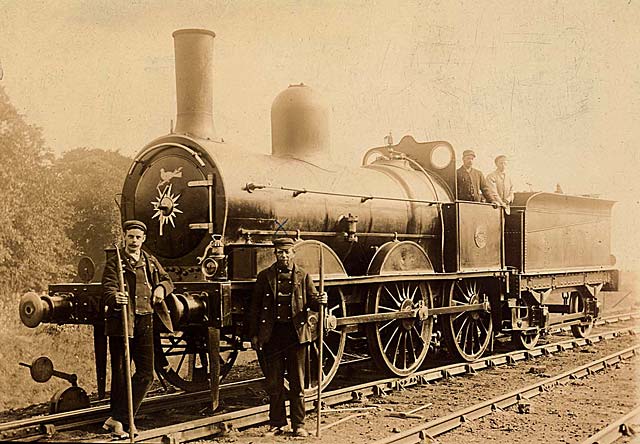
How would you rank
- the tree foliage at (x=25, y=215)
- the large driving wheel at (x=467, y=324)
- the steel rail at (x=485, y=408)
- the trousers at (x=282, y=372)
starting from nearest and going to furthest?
the steel rail at (x=485, y=408) < the trousers at (x=282, y=372) < the large driving wheel at (x=467, y=324) < the tree foliage at (x=25, y=215)

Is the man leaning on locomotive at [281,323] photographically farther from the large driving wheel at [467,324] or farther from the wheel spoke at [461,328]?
the wheel spoke at [461,328]

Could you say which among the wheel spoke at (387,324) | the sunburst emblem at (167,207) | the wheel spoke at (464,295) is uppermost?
the sunburst emblem at (167,207)

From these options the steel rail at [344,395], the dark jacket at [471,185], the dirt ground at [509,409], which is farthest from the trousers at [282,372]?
the dark jacket at [471,185]

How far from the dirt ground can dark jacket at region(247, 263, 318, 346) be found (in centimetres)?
90

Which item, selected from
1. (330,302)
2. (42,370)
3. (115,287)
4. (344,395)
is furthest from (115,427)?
(330,302)

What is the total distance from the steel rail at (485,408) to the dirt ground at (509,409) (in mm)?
89

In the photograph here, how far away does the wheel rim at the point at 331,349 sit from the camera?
8.00 meters

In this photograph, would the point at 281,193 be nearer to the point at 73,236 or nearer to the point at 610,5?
the point at 610,5

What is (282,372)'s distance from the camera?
6715mm

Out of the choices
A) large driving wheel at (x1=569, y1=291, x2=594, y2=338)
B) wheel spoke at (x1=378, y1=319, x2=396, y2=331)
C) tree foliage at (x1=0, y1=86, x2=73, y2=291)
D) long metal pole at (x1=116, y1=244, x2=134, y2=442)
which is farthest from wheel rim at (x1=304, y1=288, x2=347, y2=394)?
tree foliage at (x1=0, y1=86, x2=73, y2=291)

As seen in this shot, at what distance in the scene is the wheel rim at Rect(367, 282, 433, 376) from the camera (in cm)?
895

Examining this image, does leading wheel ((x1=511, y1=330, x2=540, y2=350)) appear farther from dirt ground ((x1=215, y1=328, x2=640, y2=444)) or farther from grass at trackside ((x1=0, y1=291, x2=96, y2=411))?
grass at trackside ((x1=0, y1=291, x2=96, y2=411))

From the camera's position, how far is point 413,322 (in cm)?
937

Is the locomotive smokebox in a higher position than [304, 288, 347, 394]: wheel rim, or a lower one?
higher
